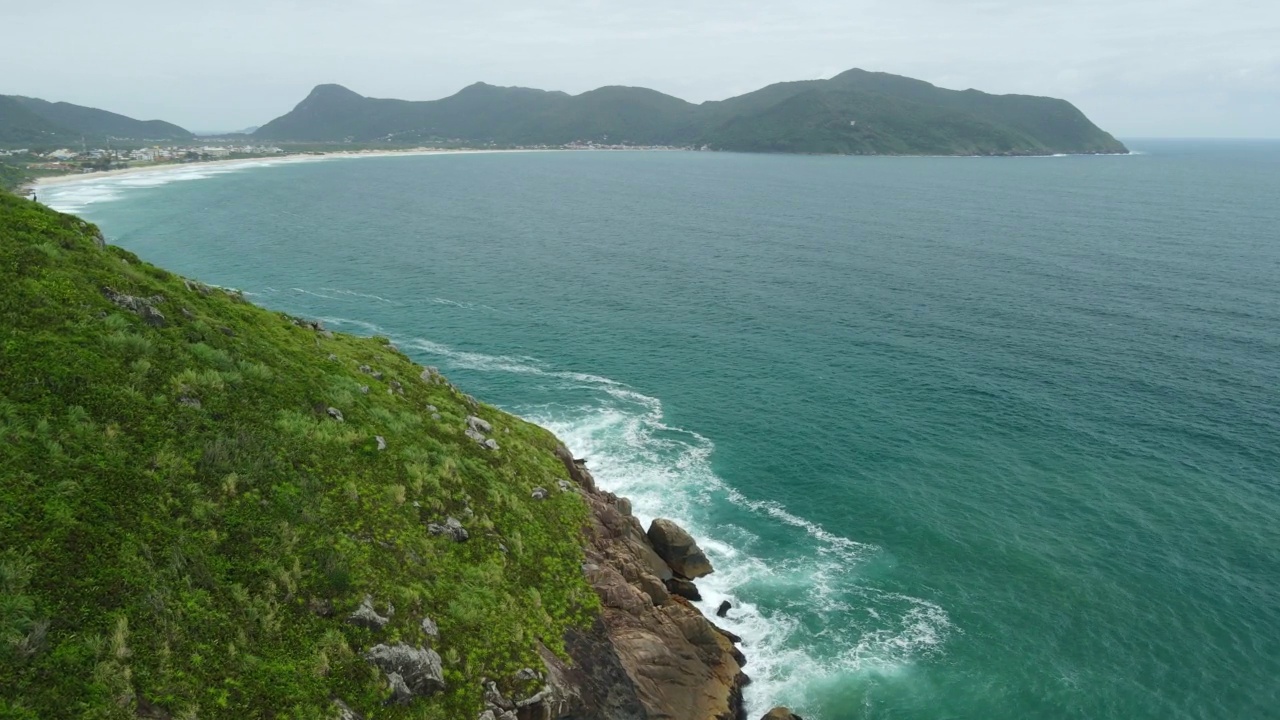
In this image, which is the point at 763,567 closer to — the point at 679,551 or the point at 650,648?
the point at 679,551

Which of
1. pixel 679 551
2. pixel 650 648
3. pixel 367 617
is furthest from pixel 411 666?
pixel 679 551

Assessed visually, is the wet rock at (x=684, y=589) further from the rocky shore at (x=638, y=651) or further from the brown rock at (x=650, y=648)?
the brown rock at (x=650, y=648)

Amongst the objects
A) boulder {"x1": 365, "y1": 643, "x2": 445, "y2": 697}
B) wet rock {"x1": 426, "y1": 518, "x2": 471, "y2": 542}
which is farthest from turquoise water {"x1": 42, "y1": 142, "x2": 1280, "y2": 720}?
boulder {"x1": 365, "y1": 643, "x2": 445, "y2": 697}

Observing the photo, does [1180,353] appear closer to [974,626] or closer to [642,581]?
[974,626]

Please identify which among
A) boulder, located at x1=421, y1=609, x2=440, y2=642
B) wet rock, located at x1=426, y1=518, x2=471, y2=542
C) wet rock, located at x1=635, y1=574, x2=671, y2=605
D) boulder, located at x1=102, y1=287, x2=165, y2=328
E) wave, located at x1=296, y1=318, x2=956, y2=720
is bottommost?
wave, located at x1=296, y1=318, x2=956, y2=720

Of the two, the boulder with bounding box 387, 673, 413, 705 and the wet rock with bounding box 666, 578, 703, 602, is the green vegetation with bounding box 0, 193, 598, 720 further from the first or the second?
the wet rock with bounding box 666, 578, 703, 602

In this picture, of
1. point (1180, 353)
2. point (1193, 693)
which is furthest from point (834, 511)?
point (1180, 353)

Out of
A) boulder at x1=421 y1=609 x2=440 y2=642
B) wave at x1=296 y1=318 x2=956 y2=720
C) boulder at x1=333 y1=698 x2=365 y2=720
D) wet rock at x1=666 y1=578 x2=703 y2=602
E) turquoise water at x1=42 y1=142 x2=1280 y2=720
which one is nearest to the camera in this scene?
boulder at x1=333 y1=698 x2=365 y2=720

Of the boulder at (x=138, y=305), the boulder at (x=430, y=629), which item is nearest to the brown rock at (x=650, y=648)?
the boulder at (x=430, y=629)
